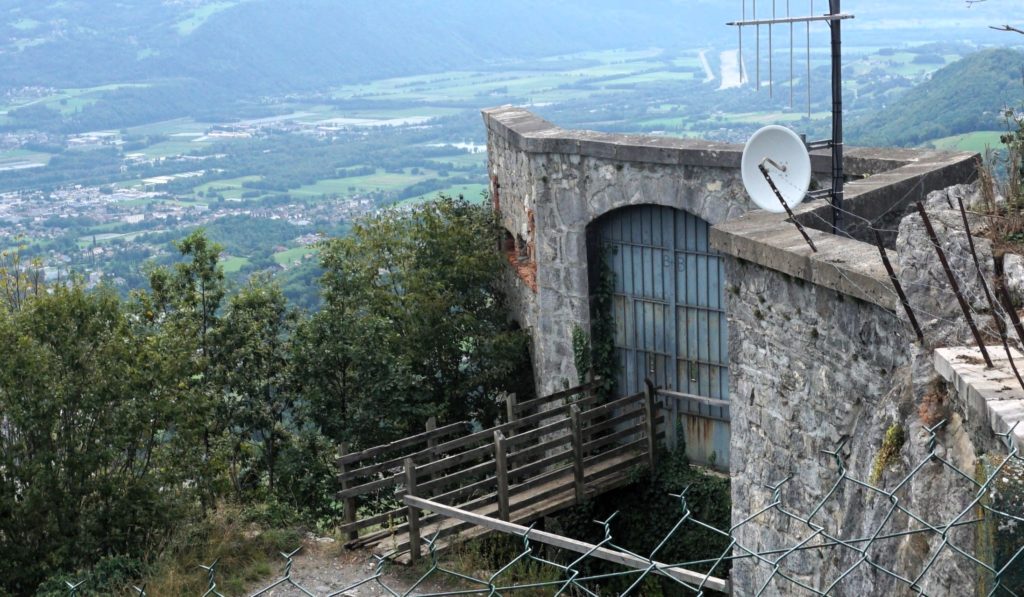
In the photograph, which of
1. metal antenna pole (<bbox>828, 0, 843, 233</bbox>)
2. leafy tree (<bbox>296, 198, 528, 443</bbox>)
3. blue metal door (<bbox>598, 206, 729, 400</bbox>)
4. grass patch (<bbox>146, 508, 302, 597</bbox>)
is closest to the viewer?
metal antenna pole (<bbox>828, 0, 843, 233</bbox>)

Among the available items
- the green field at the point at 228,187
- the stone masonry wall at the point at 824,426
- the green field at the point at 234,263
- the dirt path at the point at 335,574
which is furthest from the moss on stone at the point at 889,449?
the green field at the point at 228,187

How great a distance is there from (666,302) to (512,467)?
7.52ft

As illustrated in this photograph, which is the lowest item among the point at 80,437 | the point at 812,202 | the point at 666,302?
the point at 80,437

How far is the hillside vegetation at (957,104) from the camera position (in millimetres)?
21641

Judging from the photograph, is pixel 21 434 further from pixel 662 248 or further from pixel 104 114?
pixel 104 114

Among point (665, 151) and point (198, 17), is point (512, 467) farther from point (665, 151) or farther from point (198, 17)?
point (198, 17)

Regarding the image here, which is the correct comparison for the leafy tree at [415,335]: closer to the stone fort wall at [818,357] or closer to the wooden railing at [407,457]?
the wooden railing at [407,457]

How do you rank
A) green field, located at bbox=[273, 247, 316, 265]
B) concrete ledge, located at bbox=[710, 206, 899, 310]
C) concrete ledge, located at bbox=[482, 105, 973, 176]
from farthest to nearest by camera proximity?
green field, located at bbox=[273, 247, 316, 265] < concrete ledge, located at bbox=[482, 105, 973, 176] < concrete ledge, located at bbox=[710, 206, 899, 310]

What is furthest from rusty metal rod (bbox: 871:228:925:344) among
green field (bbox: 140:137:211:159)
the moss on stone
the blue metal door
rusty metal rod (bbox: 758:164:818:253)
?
green field (bbox: 140:137:211:159)

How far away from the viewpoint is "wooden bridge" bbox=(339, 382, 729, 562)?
1045 centimetres

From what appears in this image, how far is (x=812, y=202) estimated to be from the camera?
810 cm

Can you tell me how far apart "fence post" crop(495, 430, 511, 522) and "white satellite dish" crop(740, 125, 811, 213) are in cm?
403

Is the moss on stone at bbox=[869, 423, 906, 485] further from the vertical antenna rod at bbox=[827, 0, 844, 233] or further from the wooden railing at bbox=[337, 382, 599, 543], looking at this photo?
the wooden railing at bbox=[337, 382, 599, 543]

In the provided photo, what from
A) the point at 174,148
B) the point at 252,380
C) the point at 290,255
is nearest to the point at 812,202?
the point at 252,380
